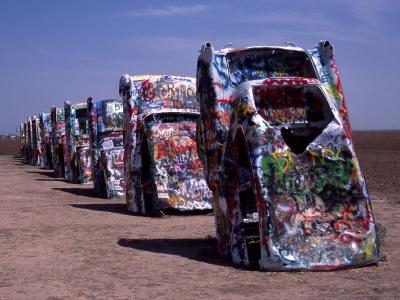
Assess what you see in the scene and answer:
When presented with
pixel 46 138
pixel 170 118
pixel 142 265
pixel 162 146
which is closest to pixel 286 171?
pixel 142 265

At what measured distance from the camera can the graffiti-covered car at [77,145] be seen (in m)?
21.3

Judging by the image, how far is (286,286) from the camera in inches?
257

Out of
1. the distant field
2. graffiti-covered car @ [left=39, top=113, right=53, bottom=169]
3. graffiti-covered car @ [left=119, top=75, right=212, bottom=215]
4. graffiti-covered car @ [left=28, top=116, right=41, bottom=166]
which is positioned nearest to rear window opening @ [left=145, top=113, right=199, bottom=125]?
graffiti-covered car @ [left=119, top=75, right=212, bottom=215]

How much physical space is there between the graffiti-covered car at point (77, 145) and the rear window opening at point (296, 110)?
13.6 meters

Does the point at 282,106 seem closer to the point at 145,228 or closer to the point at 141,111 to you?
the point at 145,228

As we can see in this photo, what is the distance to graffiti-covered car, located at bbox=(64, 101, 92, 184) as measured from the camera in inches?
837

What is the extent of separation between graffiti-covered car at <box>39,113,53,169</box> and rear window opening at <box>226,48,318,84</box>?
21.9 metres

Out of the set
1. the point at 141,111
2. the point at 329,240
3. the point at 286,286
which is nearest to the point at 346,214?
the point at 329,240

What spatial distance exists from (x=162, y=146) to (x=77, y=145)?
31.7 ft

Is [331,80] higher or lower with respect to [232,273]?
higher

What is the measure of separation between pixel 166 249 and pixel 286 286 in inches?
104

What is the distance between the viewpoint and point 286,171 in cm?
740

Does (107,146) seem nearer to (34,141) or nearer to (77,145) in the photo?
(77,145)

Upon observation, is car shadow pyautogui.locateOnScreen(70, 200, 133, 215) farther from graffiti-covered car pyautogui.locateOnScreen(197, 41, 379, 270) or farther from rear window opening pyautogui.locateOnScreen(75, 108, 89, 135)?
rear window opening pyautogui.locateOnScreen(75, 108, 89, 135)
